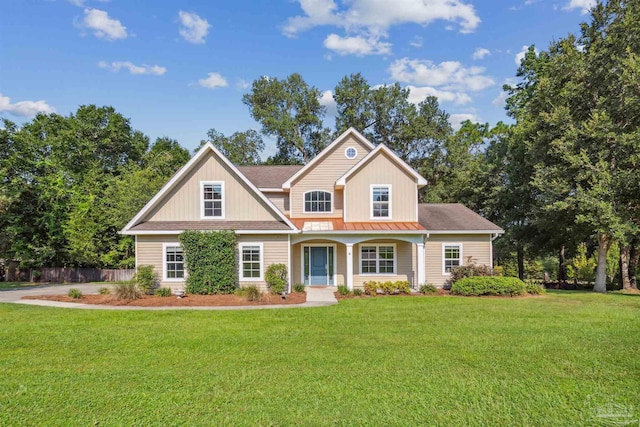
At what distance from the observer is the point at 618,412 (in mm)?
4652

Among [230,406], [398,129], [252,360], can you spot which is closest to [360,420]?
[230,406]

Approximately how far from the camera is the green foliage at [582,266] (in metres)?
27.3

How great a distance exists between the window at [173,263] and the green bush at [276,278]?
12.5 feet

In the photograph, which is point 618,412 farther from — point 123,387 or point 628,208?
point 628,208

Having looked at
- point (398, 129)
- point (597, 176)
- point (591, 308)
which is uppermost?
point (398, 129)

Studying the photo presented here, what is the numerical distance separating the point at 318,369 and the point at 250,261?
10.7 m

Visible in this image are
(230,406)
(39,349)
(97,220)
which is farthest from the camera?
(97,220)

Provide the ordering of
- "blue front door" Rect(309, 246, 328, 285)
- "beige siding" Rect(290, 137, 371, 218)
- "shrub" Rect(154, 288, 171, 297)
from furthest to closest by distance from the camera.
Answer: "beige siding" Rect(290, 137, 371, 218) < "blue front door" Rect(309, 246, 328, 285) < "shrub" Rect(154, 288, 171, 297)

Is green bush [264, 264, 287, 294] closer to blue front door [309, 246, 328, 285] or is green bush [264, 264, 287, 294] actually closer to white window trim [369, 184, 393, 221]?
blue front door [309, 246, 328, 285]

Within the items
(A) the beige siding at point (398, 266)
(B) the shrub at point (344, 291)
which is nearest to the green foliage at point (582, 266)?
(A) the beige siding at point (398, 266)

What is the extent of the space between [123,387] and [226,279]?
33.6 feet

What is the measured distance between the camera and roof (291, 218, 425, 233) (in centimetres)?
1694

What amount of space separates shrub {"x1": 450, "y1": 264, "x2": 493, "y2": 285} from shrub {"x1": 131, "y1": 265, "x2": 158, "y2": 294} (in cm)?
1353

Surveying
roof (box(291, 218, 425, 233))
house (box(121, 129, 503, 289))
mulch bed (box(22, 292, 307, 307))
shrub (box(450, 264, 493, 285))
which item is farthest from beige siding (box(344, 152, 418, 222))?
mulch bed (box(22, 292, 307, 307))
